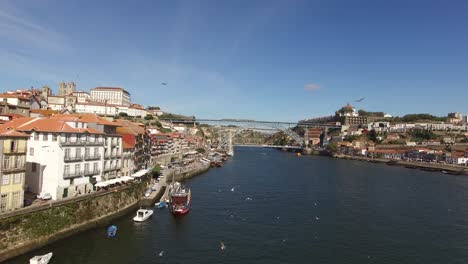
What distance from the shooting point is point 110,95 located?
106 m

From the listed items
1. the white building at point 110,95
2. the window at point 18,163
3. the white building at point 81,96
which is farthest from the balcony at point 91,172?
the white building at point 110,95

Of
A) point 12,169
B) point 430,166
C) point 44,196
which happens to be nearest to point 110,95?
point 430,166

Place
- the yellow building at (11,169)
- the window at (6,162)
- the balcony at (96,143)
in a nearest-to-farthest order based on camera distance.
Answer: the yellow building at (11,169), the window at (6,162), the balcony at (96,143)

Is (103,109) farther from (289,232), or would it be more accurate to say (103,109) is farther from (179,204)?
(289,232)

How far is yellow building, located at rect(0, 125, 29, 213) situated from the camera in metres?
16.2

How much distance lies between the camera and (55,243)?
56.3 ft

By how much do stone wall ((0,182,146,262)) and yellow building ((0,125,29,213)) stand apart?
29.3 inches

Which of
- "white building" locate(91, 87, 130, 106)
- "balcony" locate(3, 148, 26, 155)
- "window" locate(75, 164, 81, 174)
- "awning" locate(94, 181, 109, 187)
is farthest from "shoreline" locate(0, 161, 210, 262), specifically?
"white building" locate(91, 87, 130, 106)

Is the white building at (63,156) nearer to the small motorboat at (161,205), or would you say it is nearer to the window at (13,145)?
the window at (13,145)

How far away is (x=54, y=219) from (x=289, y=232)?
12717mm

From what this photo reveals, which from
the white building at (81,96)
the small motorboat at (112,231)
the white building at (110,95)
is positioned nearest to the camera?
the small motorboat at (112,231)

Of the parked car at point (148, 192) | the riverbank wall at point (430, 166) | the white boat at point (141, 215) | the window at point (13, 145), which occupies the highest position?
the window at point (13, 145)

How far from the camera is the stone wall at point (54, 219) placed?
50.1 ft

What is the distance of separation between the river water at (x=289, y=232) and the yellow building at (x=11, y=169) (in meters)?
2.63
